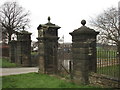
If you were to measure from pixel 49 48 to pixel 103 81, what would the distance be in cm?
463

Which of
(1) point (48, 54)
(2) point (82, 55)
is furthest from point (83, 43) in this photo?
(1) point (48, 54)

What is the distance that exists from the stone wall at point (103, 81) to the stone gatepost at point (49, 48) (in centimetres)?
370

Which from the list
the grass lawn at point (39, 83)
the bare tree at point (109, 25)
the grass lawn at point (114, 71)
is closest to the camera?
the grass lawn at point (114, 71)

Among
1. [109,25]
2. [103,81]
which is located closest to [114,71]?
[103,81]

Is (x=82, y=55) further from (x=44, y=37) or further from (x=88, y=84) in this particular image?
(x=44, y=37)

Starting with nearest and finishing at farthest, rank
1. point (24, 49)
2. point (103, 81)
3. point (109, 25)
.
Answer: point (103, 81)
point (24, 49)
point (109, 25)

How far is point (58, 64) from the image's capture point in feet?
→ 33.0

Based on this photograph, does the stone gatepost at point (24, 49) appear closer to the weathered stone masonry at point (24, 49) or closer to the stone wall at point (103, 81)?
the weathered stone masonry at point (24, 49)

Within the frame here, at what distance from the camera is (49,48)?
10.0 metres

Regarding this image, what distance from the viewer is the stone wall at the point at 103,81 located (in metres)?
5.79

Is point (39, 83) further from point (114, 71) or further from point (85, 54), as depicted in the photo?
point (114, 71)

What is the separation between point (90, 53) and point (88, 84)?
50.7 inches

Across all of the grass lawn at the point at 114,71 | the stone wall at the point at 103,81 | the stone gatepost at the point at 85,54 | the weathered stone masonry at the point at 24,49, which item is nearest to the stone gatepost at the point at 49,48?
the stone gatepost at the point at 85,54

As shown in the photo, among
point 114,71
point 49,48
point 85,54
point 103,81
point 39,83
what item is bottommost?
point 39,83
